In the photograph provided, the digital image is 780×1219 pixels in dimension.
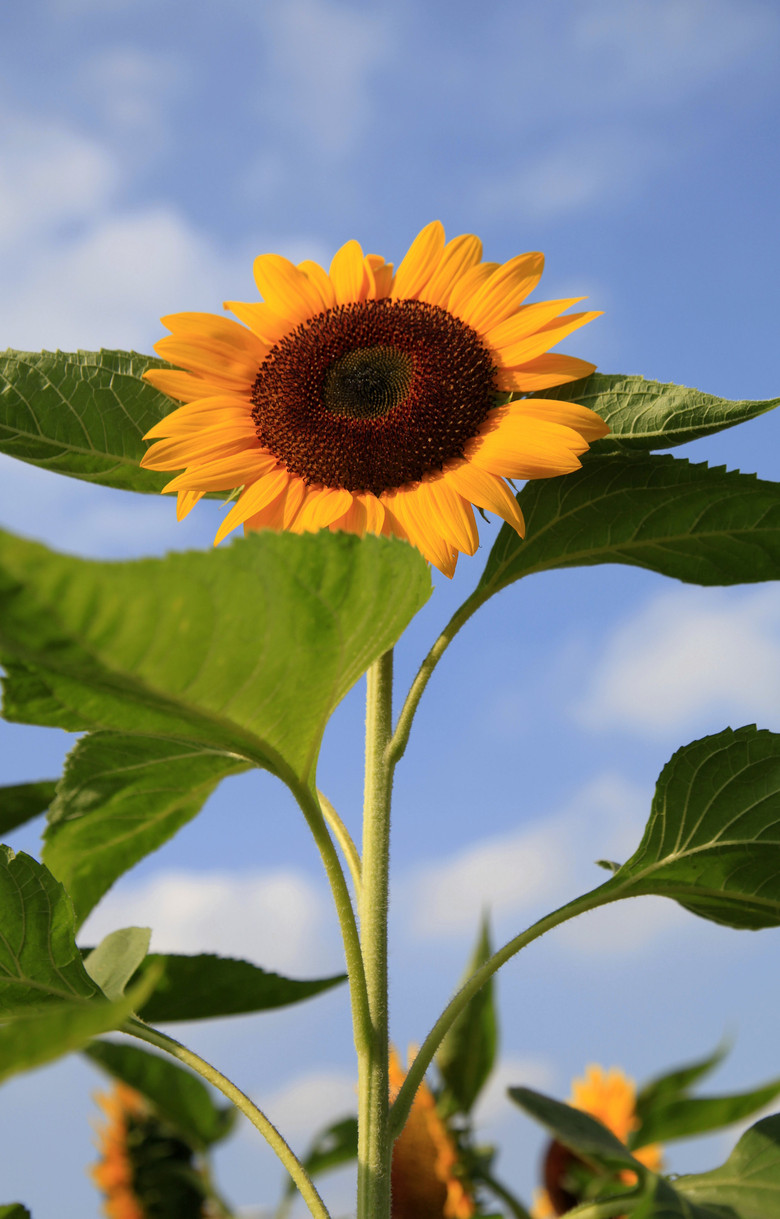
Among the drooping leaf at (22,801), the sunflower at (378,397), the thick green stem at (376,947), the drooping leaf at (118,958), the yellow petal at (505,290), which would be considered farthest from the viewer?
the drooping leaf at (22,801)

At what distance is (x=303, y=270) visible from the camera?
1376mm

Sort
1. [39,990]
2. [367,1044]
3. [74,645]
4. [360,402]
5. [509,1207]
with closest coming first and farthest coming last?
[74,645], [367,1044], [39,990], [360,402], [509,1207]

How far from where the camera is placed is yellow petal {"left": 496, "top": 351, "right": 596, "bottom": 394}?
4.09 feet

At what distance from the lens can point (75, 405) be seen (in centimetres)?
133

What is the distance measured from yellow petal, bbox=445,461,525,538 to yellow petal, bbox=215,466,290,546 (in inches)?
8.0

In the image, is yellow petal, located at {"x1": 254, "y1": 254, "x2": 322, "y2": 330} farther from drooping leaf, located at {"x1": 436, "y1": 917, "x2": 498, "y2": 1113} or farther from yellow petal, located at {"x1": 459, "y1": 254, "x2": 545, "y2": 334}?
drooping leaf, located at {"x1": 436, "y1": 917, "x2": 498, "y2": 1113}

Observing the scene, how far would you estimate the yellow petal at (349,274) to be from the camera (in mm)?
1352

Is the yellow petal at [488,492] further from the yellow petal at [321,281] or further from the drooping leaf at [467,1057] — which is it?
the drooping leaf at [467,1057]

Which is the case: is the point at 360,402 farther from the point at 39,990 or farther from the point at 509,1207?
the point at 509,1207

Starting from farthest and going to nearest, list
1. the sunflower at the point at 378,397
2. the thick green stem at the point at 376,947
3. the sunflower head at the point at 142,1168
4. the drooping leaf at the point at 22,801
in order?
the sunflower head at the point at 142,1168, the drooping leaf at the point at 22,801, the sunflower at the point at 378,397, the thick green stem at the point at 376,947

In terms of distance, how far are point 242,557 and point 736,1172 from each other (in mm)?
906

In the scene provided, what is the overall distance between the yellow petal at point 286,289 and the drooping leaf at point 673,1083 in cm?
153

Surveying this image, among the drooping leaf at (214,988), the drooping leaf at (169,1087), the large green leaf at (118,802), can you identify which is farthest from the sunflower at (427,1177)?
the large green leaf at (118,802)

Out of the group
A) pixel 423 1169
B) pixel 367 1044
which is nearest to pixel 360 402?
pixel 367 1044
